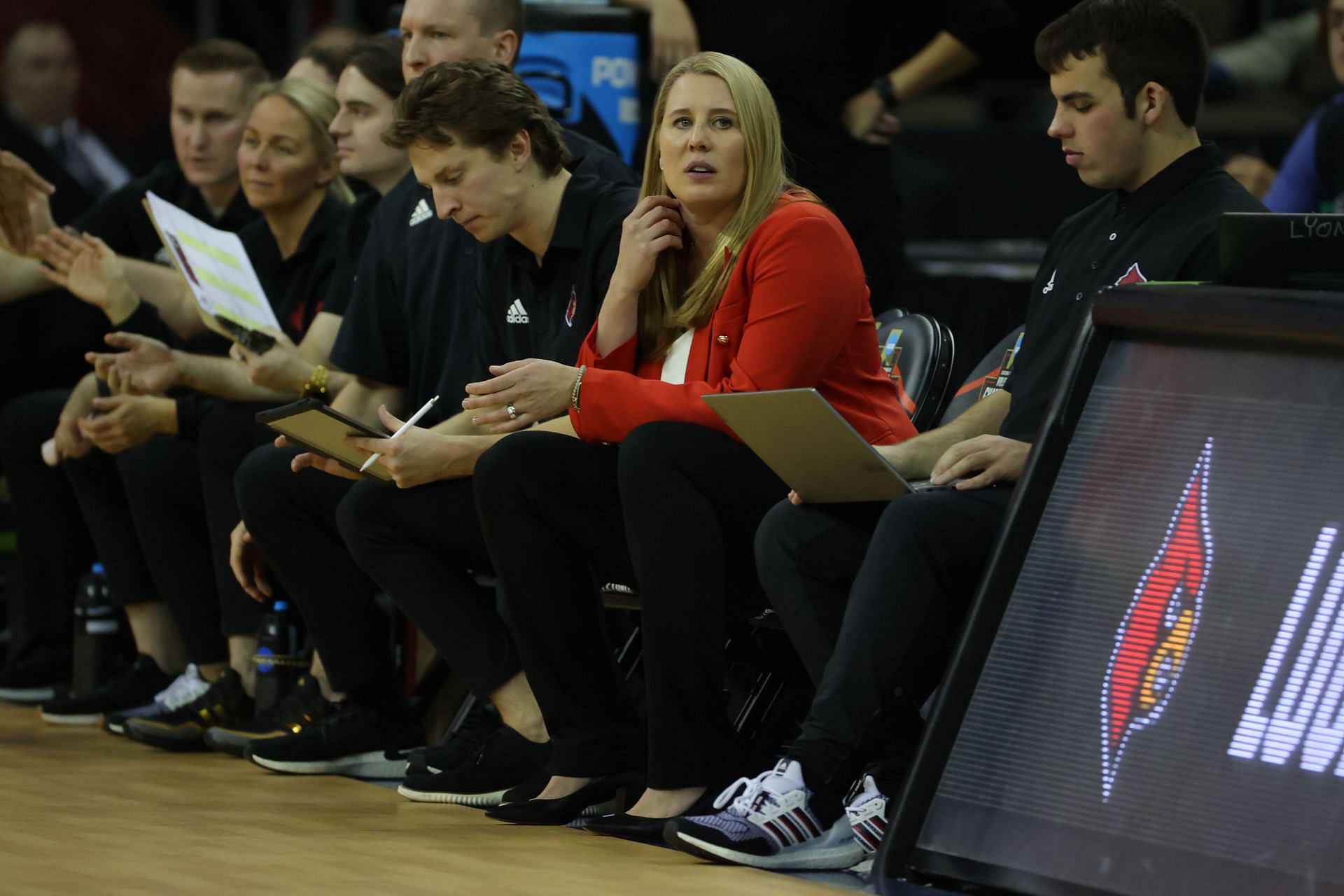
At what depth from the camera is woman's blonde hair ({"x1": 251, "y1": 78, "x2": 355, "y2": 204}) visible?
4.82m

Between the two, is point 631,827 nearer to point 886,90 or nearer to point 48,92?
point 886,90

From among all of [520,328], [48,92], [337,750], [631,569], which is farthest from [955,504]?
[48,92]

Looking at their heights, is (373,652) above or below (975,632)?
below

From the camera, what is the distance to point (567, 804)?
336 cm

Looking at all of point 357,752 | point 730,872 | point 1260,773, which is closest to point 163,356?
point 357,752

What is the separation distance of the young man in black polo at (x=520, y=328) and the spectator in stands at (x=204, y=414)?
732 millimetres

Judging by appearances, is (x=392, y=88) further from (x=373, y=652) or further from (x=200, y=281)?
(x=373, y=652)

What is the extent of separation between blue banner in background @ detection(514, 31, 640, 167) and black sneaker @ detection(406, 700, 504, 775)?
178cm

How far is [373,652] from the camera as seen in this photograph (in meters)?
4.11

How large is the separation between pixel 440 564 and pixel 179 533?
3.87ft

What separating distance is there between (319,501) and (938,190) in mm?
3255

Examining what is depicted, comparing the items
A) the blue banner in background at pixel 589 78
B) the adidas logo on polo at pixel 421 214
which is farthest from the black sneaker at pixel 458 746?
the blue banner in background at pixel 589 78

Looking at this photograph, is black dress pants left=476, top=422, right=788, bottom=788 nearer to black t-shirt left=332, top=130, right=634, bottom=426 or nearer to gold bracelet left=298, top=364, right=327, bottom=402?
black t-shirt left=332, top=130, right=634, bottom=426

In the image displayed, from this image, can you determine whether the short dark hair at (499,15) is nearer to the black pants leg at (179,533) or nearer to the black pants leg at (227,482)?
the black pants leg at (227,482)
